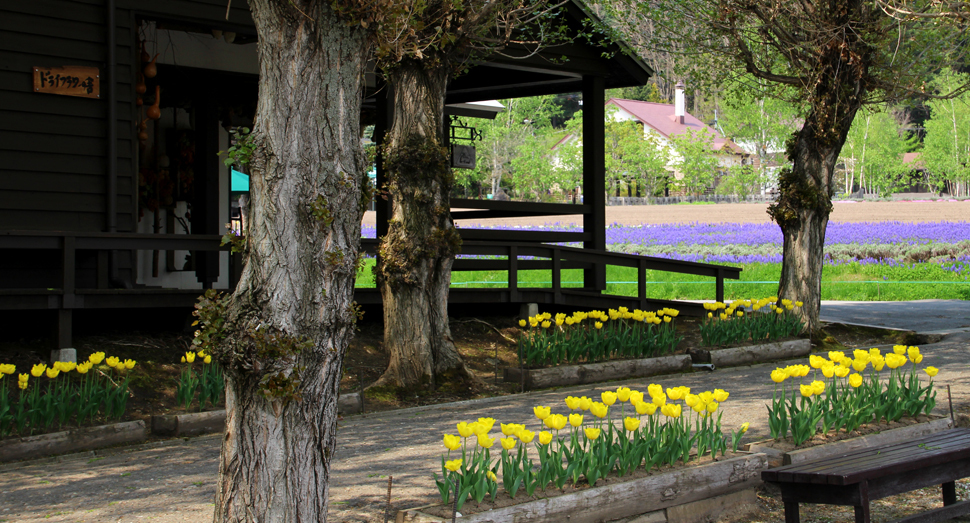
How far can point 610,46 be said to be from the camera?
12.2 m

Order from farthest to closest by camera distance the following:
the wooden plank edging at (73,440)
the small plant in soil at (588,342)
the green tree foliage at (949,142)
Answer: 1. the green tree foliage at (949,142)
2. the small plant in soil at (588,342)
3. the wooden plank edging at (73,440)

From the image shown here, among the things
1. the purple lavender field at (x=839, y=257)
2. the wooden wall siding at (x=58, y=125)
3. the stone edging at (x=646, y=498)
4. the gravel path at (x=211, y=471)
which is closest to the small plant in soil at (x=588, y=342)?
the gravel path at (x=211, y=471)

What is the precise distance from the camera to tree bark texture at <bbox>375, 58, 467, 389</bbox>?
27.5 ft

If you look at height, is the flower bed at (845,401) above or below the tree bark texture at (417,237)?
below

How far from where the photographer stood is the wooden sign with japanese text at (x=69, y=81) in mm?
8273

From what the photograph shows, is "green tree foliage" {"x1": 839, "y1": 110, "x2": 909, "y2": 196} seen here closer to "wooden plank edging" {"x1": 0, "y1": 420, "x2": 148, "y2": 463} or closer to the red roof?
the red roof

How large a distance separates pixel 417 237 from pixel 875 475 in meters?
5.22

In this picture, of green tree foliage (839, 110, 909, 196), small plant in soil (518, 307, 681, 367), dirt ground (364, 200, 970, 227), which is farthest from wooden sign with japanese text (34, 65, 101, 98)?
green tree foliage (839, 110, 909, 196)

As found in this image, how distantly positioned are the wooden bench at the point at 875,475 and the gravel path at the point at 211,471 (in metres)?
1.30

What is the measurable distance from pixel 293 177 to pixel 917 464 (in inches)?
137

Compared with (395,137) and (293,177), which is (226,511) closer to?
(293,177)

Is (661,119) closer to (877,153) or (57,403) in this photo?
(877,153)

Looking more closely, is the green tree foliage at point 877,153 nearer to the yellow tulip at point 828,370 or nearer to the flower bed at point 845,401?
the flower bed at point 845,401

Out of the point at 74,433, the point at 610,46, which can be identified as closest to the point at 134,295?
the point at 74,433
